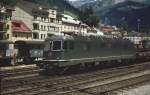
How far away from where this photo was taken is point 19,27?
75.9m

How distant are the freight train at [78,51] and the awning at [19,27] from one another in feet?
134

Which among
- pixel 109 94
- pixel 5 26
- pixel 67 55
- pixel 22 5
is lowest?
pixel 109 94

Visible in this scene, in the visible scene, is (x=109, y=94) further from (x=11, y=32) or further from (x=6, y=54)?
(x=11, y=32)

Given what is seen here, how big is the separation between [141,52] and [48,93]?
29.1 meters

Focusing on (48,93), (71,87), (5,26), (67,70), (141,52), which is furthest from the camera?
(5,26)

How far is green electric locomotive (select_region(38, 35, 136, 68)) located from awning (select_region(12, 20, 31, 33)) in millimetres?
42048

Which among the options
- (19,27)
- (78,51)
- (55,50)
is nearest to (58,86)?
(55,50)

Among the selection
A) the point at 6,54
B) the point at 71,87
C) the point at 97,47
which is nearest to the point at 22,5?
the point at 6,54

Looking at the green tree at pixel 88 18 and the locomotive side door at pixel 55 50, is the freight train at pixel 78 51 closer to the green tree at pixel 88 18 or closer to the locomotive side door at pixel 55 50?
the locomotive side door at pixel 55 50

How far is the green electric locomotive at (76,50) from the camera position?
26578 millimetres

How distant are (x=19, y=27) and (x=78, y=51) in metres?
49.8

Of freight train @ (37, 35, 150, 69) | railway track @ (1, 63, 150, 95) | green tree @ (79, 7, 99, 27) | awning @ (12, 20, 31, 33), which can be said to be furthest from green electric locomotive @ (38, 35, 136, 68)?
green tree @ (79, 7, 99, 27)

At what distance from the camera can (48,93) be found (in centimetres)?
1825

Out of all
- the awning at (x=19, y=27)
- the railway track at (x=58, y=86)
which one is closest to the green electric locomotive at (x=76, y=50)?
the railway track at (x=58, y=86)
